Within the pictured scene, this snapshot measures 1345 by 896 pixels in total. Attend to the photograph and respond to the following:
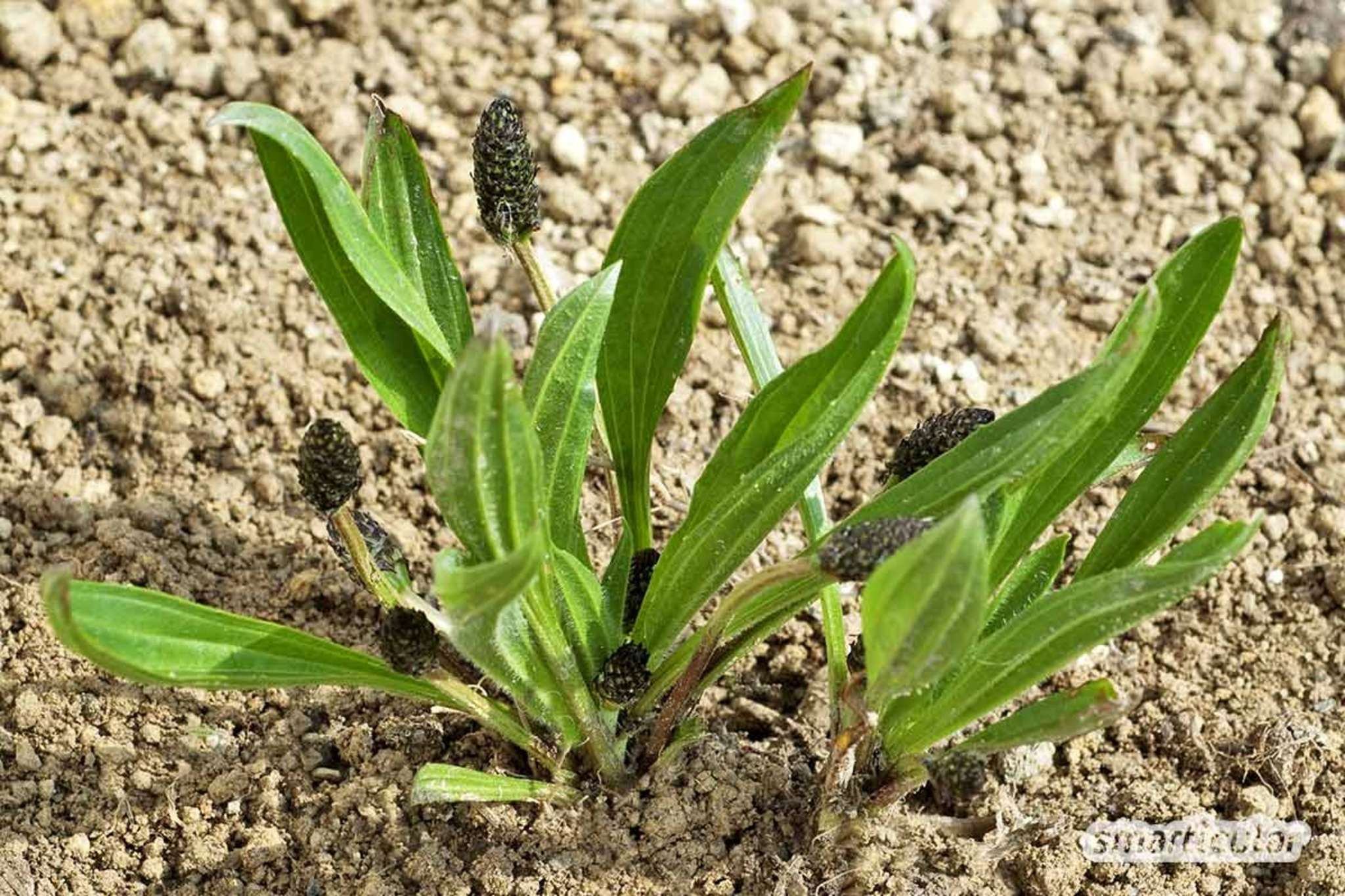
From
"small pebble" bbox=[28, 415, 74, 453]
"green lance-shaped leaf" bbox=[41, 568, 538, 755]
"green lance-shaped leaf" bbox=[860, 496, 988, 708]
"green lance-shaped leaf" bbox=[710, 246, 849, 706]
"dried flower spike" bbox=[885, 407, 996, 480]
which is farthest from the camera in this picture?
"small pebble" bbox=[28, 415, 74, 453]

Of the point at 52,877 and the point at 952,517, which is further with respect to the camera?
the point at 52,877

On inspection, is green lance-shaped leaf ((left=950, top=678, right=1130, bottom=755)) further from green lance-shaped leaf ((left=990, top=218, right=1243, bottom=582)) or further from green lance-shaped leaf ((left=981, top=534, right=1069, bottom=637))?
green lance-shaped leaf ((left=990, top=218, right=1243, bottom=582))

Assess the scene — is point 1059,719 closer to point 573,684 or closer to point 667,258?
point 573,684

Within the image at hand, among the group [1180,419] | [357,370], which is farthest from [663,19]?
[1180,419]

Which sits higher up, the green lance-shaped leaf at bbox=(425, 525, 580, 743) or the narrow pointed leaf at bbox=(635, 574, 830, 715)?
the narrow pointed leaf at bbox=(635, 574, 830, 715)

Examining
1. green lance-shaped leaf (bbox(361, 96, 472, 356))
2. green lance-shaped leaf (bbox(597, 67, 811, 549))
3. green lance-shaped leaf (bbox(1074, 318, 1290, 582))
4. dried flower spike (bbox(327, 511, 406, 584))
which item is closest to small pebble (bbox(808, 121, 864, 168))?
green lance-shaped leaf (bbox(597, 67, 811, 549))

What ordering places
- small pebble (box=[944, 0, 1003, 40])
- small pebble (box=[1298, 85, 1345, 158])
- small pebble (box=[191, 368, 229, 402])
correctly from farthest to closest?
1. small pebble (box=[944, 0, 1003, 40])
2. small pebble (box=[1298, 85, 1345, 158])
3. small pebble (box=[191, 368, 229, 402])

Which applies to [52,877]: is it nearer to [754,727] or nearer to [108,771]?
[108,771]

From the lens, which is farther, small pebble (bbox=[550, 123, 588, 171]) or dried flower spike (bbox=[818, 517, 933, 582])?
small pebble (bbox=[550, 123, 588, 171])
